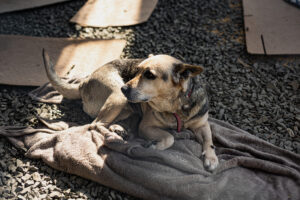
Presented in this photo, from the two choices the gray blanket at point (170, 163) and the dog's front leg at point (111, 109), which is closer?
the gray blanket at point (170, 163)

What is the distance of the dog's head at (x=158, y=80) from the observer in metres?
2.83

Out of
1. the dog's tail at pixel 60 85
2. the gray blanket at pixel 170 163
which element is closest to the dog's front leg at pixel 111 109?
the gray blanket at pixel 170 163

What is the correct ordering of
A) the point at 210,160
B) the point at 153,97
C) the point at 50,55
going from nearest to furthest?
the point at 153,97 < the point at 210,160 < the point at 50,55

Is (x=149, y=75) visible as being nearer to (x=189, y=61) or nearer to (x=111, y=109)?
(x=111, y=109)

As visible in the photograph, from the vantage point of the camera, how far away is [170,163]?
9.52ft

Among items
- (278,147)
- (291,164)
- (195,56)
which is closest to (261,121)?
(278,147)

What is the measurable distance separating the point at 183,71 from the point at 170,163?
0.89 meters

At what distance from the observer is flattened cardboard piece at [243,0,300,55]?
474 centimetres

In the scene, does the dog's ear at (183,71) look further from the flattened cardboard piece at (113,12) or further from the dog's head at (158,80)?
the flattened cardboard piece at (113,12)

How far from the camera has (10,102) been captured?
397 centimetres

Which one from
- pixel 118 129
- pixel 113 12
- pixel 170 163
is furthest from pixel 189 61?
pixel 170 163

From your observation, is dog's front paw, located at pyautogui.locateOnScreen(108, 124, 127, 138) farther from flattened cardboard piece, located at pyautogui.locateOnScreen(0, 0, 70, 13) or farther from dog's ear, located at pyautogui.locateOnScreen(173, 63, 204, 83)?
flattened cardboard piece, located at pyautogui.locateOnScreen(0, 0, 70, 13)

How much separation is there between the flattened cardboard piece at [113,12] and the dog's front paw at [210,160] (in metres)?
3.21

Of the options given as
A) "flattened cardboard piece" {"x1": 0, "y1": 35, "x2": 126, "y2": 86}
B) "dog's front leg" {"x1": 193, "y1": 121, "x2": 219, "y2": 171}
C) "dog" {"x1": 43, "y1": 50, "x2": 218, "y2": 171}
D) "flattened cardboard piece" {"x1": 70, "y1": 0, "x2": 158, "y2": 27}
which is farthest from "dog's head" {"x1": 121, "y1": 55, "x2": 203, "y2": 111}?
"flattened cardboard piece" {"x1": 70, "y1": 0, "x2": 158, "y2": 27}
